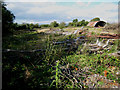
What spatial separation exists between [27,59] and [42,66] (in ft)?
2.71

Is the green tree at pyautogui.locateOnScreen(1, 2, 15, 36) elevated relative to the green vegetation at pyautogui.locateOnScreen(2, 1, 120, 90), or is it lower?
elevated

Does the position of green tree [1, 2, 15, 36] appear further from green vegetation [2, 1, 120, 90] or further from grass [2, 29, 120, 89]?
grass [2, 29, 120, 89]

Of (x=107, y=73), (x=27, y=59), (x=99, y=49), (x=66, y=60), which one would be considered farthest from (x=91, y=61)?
(x=27, y=59)

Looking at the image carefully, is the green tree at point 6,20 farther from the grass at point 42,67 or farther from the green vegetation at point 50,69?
the grass at point 42,67

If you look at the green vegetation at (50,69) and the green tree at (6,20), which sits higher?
the green tree at (6,20)

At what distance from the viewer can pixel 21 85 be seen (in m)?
3.01

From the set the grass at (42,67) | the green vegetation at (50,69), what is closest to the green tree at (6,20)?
the green vegetation at (50,69)

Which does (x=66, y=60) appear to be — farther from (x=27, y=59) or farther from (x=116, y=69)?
(x=116, y=69)

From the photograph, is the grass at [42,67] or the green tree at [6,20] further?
the green tree at [6,20]

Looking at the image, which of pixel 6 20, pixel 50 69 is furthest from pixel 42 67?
pixel 6 20

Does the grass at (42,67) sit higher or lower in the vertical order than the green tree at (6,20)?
lower

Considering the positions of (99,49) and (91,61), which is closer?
(91,61)

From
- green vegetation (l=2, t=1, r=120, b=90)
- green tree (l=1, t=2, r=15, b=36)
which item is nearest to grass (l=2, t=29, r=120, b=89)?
green vegetation (l=2, t=1, r=120, b=90)

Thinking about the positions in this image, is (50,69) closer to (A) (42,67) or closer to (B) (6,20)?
(A) (42,67)
